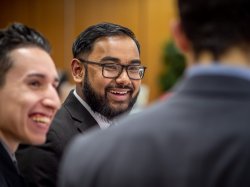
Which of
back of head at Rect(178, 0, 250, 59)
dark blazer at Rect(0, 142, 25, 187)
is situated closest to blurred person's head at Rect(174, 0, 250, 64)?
back of head at Rect(178, 0, 250, 59)

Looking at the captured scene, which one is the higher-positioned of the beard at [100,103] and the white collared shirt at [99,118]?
the beard at [100,103]

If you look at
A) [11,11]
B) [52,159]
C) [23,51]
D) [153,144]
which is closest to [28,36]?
[23,51]

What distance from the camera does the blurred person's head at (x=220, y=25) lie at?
3.11 feet

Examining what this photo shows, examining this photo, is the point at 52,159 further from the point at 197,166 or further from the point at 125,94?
the point at 197,166

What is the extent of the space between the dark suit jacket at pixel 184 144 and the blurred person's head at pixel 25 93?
2.20 ft

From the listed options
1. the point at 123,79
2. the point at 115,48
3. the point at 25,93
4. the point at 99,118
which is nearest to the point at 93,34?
the point at 115,48

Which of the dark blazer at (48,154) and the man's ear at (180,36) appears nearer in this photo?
the man's ear at (180,36)

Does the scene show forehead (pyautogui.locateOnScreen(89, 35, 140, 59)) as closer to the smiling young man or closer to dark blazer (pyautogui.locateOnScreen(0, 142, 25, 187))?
the smiling young man

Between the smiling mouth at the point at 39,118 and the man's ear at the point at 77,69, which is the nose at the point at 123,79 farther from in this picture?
the smiling mouth at the point at 39,118

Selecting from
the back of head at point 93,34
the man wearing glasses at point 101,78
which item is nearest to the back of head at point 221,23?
the man wearing glasses at point 101,78

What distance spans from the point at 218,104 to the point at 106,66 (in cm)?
156

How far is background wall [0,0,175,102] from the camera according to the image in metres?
8.82

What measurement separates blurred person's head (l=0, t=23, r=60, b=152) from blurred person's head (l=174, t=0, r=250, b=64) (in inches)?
30.4

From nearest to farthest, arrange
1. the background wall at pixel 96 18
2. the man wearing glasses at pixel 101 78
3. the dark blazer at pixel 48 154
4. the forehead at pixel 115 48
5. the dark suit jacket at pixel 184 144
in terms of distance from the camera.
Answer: the dark suit jacket at pixel 184 144 → the dark blazer at pixel 48 154 → the man wearing glasses at pixel 101 78 → the forehead at pixel 115 48 → the background wall at pixel 96 18
